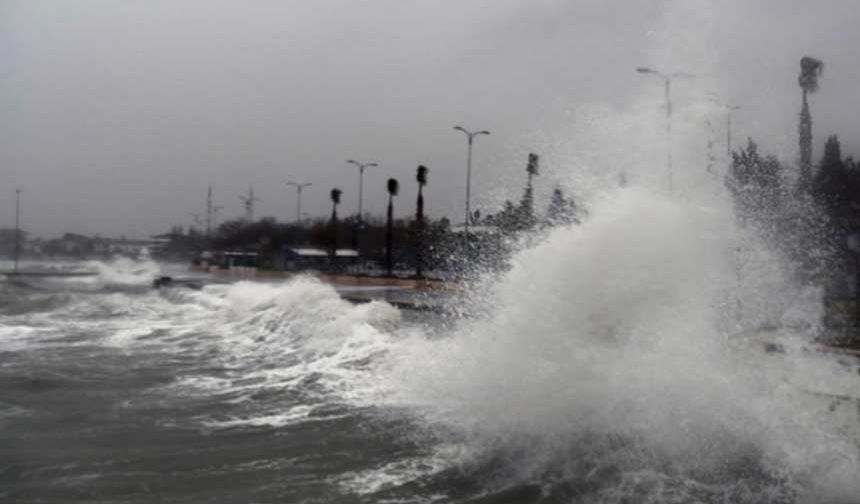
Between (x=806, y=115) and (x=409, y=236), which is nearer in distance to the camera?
(x=806, y=115)

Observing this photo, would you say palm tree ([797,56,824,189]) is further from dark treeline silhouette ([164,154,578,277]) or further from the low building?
the low building

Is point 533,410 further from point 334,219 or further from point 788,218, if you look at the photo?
point 334,219

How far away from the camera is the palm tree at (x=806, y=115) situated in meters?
19.6

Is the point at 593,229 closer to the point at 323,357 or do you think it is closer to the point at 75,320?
the point at 323,357

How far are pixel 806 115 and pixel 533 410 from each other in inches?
622

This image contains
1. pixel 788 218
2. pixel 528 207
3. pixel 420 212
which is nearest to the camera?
pixel 528 207

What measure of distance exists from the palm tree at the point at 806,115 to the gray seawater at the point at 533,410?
9.16m

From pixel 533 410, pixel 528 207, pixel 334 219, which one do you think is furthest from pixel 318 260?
pixel 533 410

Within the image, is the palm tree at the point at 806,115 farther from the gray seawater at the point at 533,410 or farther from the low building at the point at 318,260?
the low building at the point at 318,260

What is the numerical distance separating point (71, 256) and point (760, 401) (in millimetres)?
153569

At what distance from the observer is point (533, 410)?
7.14m

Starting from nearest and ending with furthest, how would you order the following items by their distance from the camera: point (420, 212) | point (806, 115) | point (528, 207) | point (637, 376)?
point (637, 376), point (528, 207), point (806, 115), point (420, 212)

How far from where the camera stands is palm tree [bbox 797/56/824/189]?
19.6 m

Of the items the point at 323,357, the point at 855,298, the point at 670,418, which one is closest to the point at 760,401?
the point at 670,418
